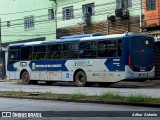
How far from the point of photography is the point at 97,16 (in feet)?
110

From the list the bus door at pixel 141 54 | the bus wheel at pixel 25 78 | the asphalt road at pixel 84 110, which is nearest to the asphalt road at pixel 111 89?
the bus door at pixel 141 54

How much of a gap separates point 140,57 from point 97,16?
33.9 feet

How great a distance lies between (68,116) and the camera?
1243 centimetres

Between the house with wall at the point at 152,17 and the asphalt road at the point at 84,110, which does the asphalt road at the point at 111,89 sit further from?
the asphalt road at the point at 84,110

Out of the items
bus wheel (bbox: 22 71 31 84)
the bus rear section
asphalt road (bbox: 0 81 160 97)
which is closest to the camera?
asphalt road (bbox: 0 81 160 97)

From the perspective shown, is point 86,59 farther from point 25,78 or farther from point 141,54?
point 25,78

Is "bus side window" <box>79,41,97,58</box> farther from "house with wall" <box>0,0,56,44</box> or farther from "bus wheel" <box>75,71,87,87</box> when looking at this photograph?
"house with wall" <box>0,0,56,44</box>

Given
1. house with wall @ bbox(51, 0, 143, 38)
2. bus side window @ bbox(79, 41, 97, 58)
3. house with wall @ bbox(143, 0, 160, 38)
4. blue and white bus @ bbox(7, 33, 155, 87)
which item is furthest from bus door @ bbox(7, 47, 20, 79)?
house with wall @ bbox(143, 0, 160, 38)

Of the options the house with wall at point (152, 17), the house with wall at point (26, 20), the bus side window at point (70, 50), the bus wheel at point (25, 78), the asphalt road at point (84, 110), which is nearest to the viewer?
the asphalt road at point (84, 110)

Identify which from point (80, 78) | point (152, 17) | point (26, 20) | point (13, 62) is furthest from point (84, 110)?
point (26, 20)

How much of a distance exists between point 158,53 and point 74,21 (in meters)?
9.28

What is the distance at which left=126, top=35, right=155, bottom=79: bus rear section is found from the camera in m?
23.6

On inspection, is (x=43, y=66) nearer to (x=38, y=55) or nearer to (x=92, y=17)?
(x=38, y=55)

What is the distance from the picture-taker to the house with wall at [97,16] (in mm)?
30688
